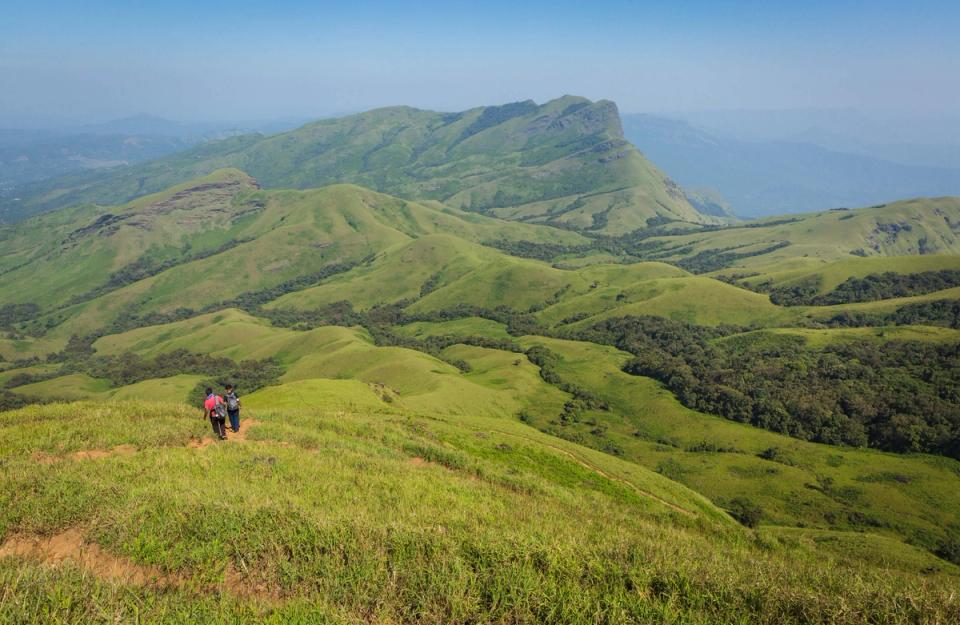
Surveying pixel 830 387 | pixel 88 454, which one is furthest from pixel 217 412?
pixel 830 387

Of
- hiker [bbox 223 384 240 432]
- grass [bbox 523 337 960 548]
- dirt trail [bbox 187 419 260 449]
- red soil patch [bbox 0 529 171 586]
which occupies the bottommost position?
grass [bbox 523 337 960 548]

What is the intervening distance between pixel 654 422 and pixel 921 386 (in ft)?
235

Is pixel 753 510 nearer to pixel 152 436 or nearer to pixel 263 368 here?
pixel 152 436

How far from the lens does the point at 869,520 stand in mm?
80188

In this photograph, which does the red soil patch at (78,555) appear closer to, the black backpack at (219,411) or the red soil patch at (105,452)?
the red soil patch at (105,452)

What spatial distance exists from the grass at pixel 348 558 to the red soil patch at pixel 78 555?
0.22 meters

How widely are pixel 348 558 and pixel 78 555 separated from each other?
25.7 feet

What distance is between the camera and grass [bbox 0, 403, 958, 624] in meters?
10.2

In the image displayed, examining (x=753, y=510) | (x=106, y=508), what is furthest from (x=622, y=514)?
(x=753, y=510)

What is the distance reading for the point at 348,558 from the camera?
12344 millimetres

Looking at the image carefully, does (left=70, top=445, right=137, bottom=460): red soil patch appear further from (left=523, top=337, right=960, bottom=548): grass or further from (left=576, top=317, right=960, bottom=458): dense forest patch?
(left=576, top=317, right=960, bottom=458): dense forest patch

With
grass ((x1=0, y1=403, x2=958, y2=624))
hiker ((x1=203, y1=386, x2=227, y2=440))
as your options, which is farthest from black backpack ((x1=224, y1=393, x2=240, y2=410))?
grass ((x1=0, y1=403, x2=958, y2=624))

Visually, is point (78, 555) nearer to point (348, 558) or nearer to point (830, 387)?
point (348, 558)

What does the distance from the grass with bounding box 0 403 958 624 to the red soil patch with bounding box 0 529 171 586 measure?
0.71 feet
